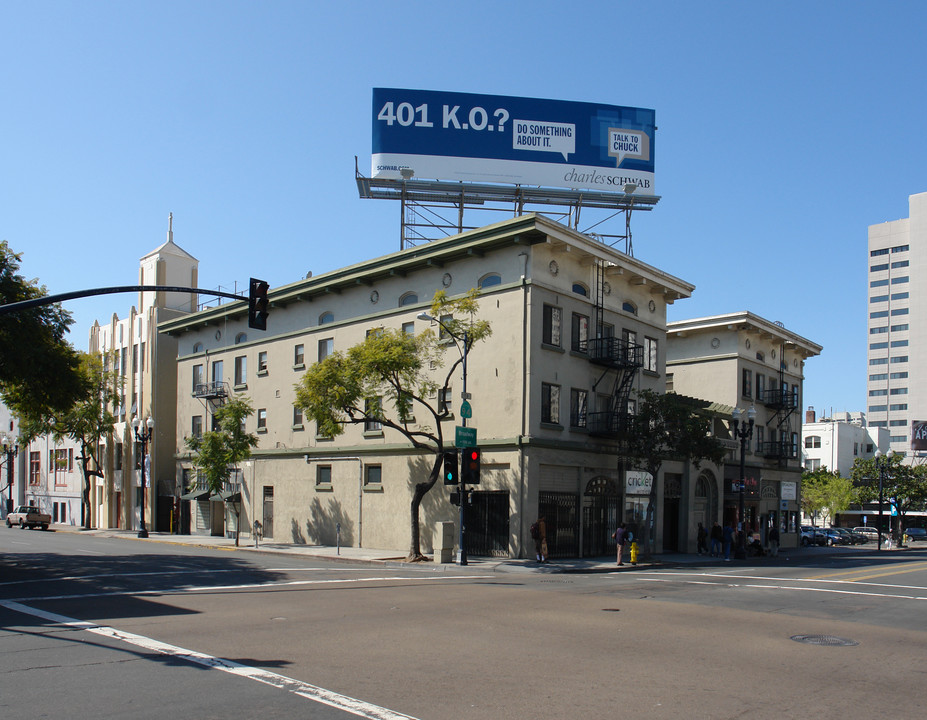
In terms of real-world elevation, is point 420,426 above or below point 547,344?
below

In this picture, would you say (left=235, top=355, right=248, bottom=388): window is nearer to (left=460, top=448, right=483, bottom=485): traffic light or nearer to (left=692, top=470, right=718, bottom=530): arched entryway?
(left=460, top=448, right=483, bottom=485): traffic light

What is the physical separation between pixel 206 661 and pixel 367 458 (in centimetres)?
2703

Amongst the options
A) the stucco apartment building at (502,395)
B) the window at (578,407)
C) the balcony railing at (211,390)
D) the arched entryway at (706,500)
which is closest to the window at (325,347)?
the stucco apartment building at (502,395)

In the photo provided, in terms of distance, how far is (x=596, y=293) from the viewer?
35.2 m

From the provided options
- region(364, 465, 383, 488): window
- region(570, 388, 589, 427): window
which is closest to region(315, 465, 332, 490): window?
region(364, 465, 383, 488): window

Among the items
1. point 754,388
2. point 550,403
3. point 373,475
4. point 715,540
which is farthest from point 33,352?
point 754,388

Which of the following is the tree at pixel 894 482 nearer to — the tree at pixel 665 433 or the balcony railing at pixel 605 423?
the tree at pixel 665 433

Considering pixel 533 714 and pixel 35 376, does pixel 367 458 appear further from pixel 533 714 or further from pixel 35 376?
pixel 533 714

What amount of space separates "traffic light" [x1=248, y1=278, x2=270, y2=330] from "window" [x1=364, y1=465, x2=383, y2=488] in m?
19.3

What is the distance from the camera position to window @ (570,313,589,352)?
33.8 meters

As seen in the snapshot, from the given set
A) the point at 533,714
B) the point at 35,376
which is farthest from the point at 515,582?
the point at 35,376

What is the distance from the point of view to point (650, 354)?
1526 inches

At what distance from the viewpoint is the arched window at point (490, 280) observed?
3288 cm

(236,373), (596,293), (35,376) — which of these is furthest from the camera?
(236,373)
